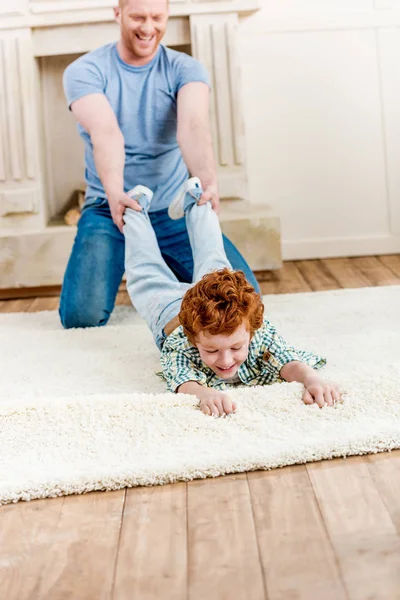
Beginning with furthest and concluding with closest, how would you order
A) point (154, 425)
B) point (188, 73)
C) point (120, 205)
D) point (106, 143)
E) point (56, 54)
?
point (56, 54) → point (188, 73) → point (106, 143) → point (120, 205) → point (154, 425)

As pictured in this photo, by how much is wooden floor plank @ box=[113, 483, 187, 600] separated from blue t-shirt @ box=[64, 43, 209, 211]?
57.4 inches

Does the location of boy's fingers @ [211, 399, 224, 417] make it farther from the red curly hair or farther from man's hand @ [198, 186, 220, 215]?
man's hand @ [198, 186, 220, 215]

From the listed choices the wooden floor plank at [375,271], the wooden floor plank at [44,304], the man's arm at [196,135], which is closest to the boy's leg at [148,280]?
the man's arm at [196,135]

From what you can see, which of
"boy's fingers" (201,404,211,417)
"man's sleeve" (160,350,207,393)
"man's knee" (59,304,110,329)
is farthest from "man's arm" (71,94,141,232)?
"boy's fingers" (201,404,211,417)

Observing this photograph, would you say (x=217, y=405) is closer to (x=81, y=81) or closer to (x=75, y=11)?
(x=81, y=81)

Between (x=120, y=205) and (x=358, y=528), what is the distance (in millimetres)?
1392

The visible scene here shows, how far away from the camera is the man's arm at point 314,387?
1466 mm

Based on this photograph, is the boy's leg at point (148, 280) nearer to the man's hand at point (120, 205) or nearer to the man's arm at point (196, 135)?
the man's hand at point (120, 205)

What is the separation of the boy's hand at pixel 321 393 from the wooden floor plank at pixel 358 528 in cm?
19

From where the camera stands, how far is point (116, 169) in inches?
93.0

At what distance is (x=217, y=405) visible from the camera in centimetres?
145

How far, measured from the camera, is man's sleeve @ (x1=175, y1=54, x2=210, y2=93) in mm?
2516

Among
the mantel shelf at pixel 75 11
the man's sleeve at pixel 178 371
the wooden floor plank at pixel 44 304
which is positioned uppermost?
the mantel shelf at pixel 75 11

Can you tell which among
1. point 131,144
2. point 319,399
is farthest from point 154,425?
point 131,144
